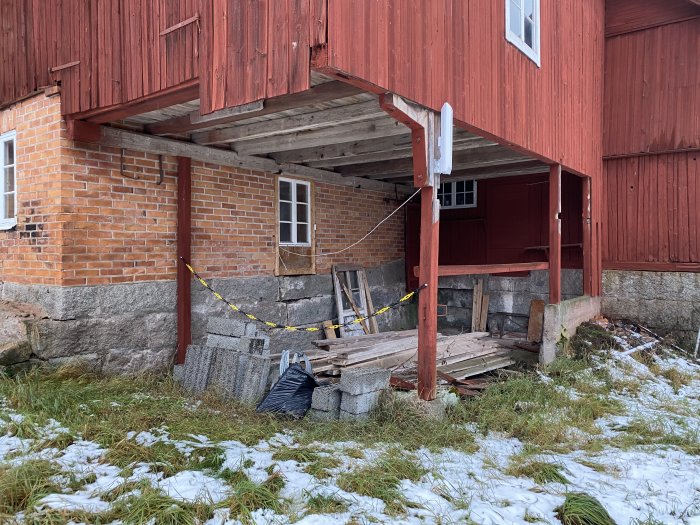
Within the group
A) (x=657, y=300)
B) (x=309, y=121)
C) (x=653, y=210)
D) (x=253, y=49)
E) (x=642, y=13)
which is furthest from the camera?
(x=642, y=13)

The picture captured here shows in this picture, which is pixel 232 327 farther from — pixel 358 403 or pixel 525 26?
pixel 525 26

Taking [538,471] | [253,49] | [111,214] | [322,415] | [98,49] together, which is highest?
[98,49]

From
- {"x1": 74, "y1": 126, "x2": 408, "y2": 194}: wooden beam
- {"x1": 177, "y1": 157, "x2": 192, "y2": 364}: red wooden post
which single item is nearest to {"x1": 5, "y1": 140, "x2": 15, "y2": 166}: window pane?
{"x1": 74, "y1": 126, "x2": 408, "y2": 194}: wooden beam

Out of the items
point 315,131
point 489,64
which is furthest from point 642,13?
point 315,131

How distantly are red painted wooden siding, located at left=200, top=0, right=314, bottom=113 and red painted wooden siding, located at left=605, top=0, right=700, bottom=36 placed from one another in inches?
346

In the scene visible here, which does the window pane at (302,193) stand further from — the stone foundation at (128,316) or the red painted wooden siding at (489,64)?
the red painted wooden siding at (489,64)

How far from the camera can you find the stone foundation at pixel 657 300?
938 cm

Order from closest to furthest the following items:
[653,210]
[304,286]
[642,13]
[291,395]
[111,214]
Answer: [291,395] < [111,214] < [304,286] < [653,210] < [642,13]

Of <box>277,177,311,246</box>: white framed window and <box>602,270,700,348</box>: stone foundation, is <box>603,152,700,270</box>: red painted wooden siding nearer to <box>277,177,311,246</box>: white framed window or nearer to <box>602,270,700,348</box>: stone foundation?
<box>602,270,700,348</box>: stone foundation

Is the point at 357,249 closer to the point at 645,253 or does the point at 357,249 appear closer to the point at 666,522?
the point at 645,253

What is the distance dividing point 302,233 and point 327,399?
429 centimetres

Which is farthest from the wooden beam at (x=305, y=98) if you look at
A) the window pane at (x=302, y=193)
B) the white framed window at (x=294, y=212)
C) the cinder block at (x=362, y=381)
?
the window pane at (x=302, y=193)

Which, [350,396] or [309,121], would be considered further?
[309,121]

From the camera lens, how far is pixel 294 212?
865 centimetres
